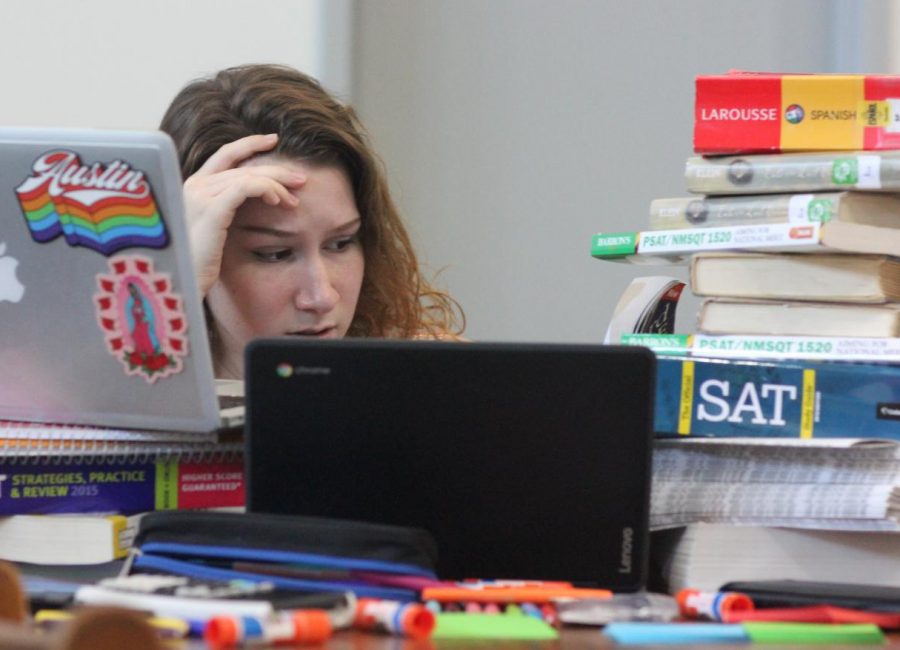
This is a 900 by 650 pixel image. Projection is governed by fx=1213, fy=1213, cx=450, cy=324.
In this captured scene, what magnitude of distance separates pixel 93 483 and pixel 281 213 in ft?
1.89

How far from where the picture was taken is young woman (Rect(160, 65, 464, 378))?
4.32ft

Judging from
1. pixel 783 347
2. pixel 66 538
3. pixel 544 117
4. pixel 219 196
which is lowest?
pixel 66 538

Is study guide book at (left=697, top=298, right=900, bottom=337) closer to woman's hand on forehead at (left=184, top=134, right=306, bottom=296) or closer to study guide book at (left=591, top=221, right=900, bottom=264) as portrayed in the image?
study guide book at (left=591, top=221, right=900, bottom=264)

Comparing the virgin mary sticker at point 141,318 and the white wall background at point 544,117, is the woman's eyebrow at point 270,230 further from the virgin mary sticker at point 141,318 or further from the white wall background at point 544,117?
the white wall background at point 544,117

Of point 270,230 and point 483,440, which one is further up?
point 270,230

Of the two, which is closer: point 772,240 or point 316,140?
point 772,240

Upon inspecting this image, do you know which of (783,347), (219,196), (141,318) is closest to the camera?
(141,318)

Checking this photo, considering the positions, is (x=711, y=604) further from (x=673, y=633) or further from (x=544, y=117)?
(x=544, y=117)

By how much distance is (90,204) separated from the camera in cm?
74

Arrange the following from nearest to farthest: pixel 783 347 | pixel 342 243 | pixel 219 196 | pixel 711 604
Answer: pixel 711 604
pixel 783 347
pixel 219 196
pixel 342 243

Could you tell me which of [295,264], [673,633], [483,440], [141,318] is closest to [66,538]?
[141,318]

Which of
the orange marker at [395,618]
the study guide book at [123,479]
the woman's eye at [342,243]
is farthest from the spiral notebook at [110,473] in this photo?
the woman's eye at [342,243]

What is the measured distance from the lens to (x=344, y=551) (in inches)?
24.5

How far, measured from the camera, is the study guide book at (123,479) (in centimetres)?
79
